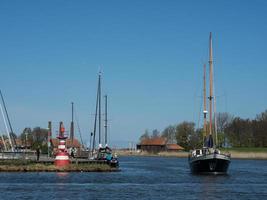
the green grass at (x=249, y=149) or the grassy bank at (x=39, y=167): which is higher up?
the green grass at (x=249, y=149)

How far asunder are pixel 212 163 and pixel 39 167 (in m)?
19.4

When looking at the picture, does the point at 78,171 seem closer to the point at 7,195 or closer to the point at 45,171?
the point at 45,171

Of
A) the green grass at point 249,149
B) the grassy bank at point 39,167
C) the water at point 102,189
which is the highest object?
the green grass at point 249,149

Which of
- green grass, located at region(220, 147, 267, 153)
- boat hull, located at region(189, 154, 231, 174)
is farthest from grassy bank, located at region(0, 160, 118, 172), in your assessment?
green grass, located at region(220, 147, 267, 153)

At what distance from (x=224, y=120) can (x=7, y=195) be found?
152023mm

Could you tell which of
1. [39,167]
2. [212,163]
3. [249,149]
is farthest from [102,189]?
[249,149]

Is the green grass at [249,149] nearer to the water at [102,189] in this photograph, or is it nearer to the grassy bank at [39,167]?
the grassy bank at [39,167]

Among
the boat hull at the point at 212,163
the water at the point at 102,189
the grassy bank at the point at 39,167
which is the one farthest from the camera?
the boat hull at the point at 212,163

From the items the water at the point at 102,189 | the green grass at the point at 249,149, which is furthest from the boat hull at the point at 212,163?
the green grass at the point at 249,149

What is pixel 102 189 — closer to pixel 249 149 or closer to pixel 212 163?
pixel 212 163

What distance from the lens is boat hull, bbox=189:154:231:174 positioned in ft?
221

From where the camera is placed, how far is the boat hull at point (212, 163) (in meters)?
67.3

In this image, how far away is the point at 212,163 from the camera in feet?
222

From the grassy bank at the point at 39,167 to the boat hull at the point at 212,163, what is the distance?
11.0 metres
